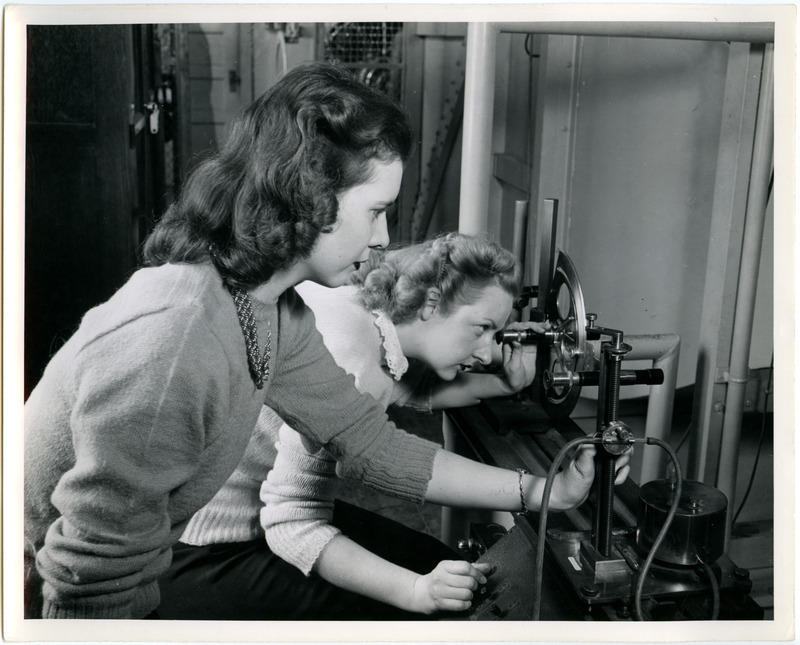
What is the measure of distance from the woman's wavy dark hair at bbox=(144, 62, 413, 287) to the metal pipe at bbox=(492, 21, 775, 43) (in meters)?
0.33

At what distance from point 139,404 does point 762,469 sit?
121 centimetres

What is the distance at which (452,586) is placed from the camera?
0.97 meters

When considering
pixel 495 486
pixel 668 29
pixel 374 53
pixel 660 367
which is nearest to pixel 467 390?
pixel 660 367

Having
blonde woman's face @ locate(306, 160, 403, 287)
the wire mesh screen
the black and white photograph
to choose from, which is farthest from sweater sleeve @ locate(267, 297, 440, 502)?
the wire mesh screen

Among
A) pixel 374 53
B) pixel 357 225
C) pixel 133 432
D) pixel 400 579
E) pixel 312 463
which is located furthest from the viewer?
pixel 374 53

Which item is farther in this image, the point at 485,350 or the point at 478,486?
the point at 485,350

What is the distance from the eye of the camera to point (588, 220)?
184cm

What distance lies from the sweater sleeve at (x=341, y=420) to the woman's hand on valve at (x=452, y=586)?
12 centimetres

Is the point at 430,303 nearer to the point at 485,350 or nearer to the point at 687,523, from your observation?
the point at 485,350

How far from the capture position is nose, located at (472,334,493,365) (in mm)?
1385

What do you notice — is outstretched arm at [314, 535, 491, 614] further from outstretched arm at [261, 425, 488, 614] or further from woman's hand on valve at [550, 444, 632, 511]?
woman's hand on valve at [550, 444, 632, 511]

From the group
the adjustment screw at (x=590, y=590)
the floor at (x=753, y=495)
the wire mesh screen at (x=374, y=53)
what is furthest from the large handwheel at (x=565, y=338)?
the wire mesh screen at (x=374, y=53)

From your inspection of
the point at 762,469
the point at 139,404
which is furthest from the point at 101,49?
the point at 762,469

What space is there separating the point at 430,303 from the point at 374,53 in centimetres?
240
